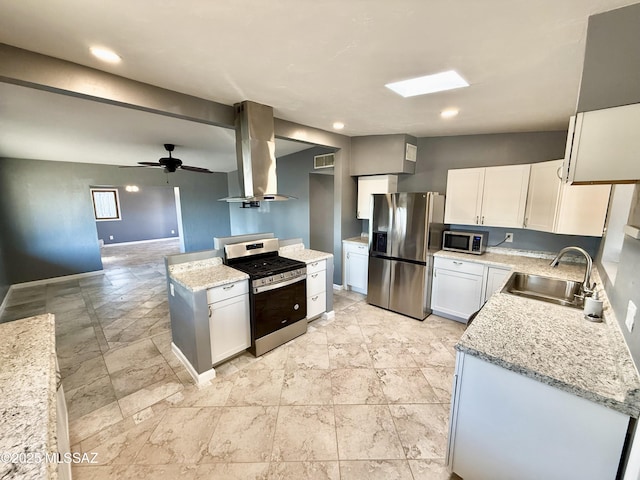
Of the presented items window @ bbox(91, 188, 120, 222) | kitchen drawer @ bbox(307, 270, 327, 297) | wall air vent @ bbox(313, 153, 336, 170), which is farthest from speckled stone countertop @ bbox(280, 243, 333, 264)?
window @ bbox(91, 188, 120, 222)

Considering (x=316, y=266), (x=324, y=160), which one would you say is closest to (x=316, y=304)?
(x=316, y=266)

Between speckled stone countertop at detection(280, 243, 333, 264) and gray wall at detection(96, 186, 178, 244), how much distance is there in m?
7.72

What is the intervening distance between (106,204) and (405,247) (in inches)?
Answer: 411

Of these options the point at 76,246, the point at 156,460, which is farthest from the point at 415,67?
the point at 76,246

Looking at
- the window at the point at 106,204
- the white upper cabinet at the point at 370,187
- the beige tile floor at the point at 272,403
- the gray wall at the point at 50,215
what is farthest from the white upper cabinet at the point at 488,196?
the window at the point at 106,204

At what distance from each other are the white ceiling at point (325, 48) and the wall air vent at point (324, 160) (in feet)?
5.03

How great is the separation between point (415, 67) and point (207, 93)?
5.67 ft

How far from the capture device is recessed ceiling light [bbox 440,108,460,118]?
2.57 meters

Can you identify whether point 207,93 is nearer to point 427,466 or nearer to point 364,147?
point 364,147

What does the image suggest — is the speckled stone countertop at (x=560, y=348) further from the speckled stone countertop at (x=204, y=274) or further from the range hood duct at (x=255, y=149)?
the range hood duct at (x=255, y=149)

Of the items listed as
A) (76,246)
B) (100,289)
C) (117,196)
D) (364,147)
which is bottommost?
(100,289)

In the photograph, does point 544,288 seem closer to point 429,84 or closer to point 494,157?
point 494,157

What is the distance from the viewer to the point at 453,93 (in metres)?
2.16

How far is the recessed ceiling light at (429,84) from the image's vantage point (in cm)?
190
